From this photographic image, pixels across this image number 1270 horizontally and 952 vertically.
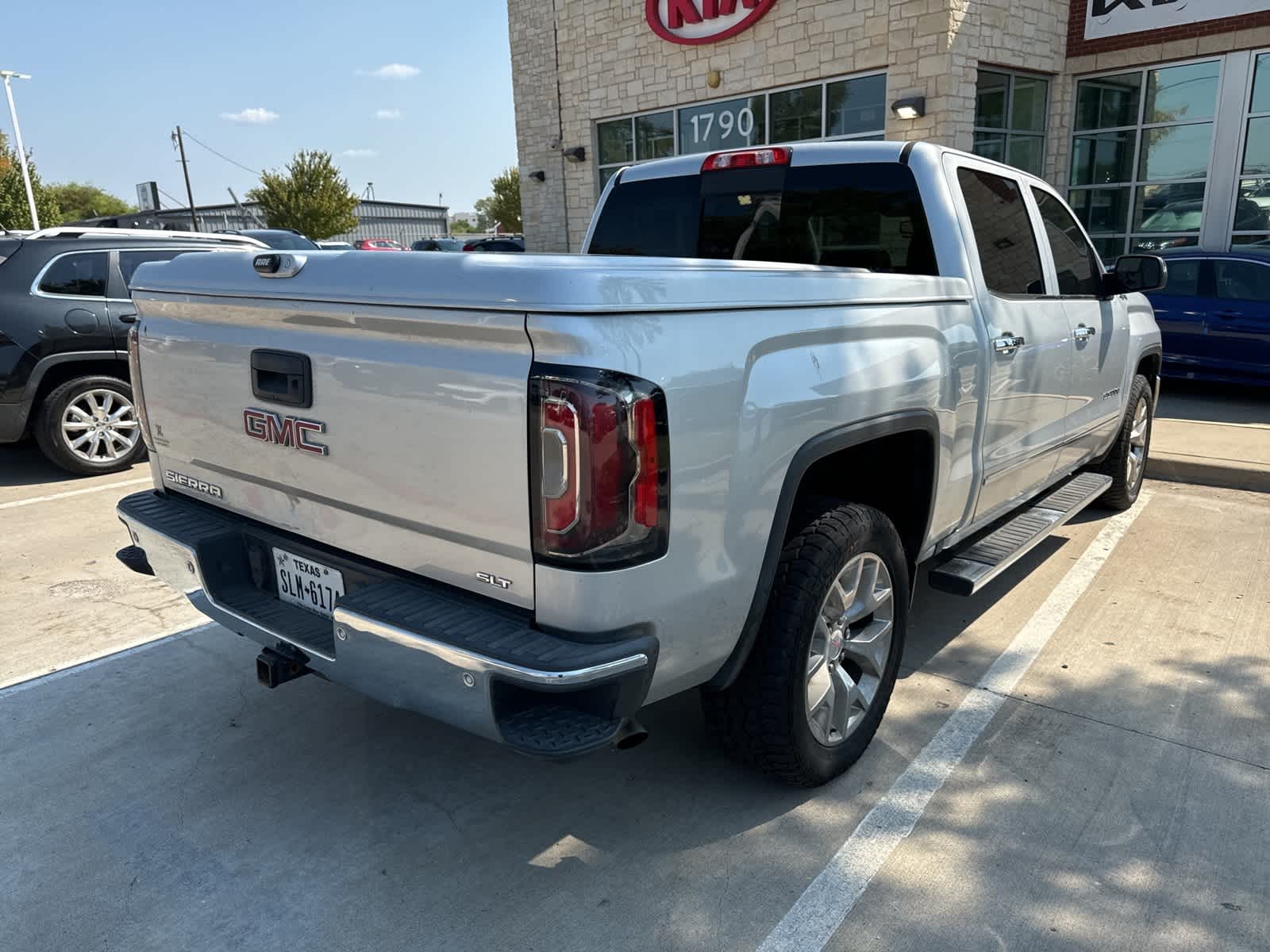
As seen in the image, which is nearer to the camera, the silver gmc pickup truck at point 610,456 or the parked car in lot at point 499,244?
the silver gmc pickup truck at point 610,456

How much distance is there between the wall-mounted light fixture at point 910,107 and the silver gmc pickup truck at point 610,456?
846cm

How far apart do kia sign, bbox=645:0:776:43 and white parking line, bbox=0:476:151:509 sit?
10.3 metres

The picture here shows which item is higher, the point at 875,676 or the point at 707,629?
the point at 707,629

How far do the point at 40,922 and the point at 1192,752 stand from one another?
353cm

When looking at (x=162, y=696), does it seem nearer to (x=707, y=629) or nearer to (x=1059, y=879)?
(x=707, y=629)

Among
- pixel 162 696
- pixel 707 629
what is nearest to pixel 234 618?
pixel 162 696

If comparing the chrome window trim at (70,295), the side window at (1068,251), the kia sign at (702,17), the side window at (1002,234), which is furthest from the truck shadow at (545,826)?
the kia sign at (702,17)

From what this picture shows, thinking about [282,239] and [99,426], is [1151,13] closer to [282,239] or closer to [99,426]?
[282,239]

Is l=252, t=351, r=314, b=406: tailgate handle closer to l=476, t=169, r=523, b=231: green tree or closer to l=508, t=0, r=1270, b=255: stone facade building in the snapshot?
l=508, t=0, r=1270, b=255: stone facade building

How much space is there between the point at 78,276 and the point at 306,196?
4513 centimetres

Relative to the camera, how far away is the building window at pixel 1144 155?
39.5 feet

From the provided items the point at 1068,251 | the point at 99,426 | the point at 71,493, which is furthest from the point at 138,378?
the point at 99,426

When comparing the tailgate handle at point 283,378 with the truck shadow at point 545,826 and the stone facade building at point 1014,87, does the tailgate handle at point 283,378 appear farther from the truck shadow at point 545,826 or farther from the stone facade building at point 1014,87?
the stone facade building at point 1014,87

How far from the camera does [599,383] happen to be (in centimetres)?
200
